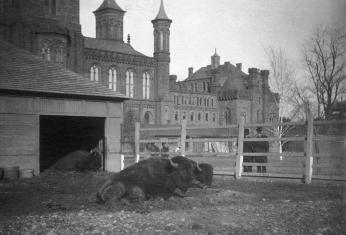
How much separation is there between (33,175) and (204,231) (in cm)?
742

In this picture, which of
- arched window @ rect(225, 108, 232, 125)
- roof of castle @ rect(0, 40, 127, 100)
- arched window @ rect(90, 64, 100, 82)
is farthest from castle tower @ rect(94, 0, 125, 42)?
roof of castle @ rect(0, 40, 127, 100)

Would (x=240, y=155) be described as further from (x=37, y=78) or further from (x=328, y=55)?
(x=37, y=78)

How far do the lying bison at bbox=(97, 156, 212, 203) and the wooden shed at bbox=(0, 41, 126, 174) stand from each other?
140 inches

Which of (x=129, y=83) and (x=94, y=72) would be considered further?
(x=129, y=83)

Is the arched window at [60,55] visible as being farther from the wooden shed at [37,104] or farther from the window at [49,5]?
the wooden shed at [37,104]

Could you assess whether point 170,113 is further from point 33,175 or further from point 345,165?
point 345,165

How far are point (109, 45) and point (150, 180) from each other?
181 feet

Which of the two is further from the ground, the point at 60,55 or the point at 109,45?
the point at 109,45

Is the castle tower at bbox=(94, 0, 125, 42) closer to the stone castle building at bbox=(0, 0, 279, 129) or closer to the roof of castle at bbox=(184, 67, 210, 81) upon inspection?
the stone castle building at bbox=(0, 0, 279, 129)

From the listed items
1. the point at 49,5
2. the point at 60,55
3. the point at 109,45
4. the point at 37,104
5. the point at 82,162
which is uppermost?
the point at 109,45

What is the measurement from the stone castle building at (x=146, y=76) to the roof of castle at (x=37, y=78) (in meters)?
21.5

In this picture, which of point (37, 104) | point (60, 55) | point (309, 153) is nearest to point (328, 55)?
point (309, 153)

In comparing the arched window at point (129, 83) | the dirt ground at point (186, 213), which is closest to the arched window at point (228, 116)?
the arched window at point (129, 83)

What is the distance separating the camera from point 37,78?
36.3 feet
